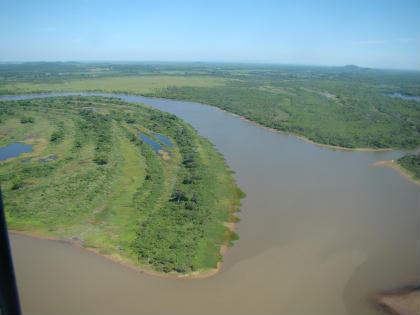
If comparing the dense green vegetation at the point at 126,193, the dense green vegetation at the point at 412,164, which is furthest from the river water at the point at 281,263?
the dense green vegetation at the point at 412,164

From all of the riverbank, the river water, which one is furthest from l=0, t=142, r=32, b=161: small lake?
the riverbank

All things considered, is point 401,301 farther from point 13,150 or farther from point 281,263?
point 13,150

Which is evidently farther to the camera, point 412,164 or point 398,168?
point 412,164

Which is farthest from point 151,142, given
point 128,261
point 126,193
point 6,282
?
point 6,282

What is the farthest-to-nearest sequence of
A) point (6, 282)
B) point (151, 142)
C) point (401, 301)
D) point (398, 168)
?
point (151, 142) → point (398, 168) → point (401, 301) → point (6, 282)

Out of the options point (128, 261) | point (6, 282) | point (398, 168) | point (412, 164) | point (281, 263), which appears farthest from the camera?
point (412, 164)

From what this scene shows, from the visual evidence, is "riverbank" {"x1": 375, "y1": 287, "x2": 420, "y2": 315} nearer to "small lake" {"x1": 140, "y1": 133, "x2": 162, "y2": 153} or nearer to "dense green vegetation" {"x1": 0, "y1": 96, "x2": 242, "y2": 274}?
"dense green vegetation" {"x1": 0, "y1": 96, "x2": 242, "y2": 274}
